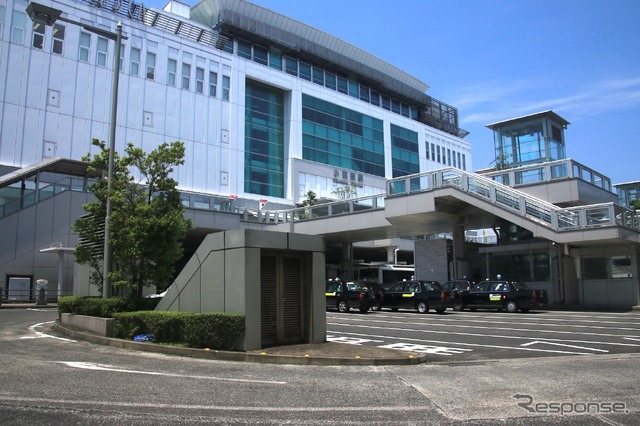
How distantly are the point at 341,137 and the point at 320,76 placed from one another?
30.5 ft

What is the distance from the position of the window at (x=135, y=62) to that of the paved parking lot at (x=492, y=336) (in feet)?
120

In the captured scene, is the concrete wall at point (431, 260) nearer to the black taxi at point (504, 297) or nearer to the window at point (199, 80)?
the black taxi at point (504, 297)

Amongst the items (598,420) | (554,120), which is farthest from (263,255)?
(554,120)

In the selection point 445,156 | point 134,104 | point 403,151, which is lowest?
point 134,104

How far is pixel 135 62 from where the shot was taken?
48469 millimetres

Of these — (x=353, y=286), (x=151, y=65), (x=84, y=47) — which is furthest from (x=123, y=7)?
(x=353, y=286)

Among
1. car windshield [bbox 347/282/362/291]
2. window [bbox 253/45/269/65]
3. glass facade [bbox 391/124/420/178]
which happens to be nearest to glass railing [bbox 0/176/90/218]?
car windshield [bbox 347/282/362/291]

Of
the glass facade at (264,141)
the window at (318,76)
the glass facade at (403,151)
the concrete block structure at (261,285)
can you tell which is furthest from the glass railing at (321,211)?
the glass facade at (403,151)

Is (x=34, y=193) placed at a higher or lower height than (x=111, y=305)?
higher

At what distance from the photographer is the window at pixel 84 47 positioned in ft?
148

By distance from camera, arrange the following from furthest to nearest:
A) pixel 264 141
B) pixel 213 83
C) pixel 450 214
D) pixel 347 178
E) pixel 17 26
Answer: pixel 347 178
pixel 264 141
pixel 213 83
pixel 17 26
pixel 450 214

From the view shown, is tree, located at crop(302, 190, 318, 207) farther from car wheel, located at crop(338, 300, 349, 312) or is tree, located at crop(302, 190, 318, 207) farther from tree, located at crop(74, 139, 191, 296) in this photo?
tree, located at crop(74, 139, 191, 296)

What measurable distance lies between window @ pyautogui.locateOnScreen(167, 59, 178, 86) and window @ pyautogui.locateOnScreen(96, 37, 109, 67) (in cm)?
609

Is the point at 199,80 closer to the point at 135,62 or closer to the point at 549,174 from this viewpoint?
the point at 135,62
